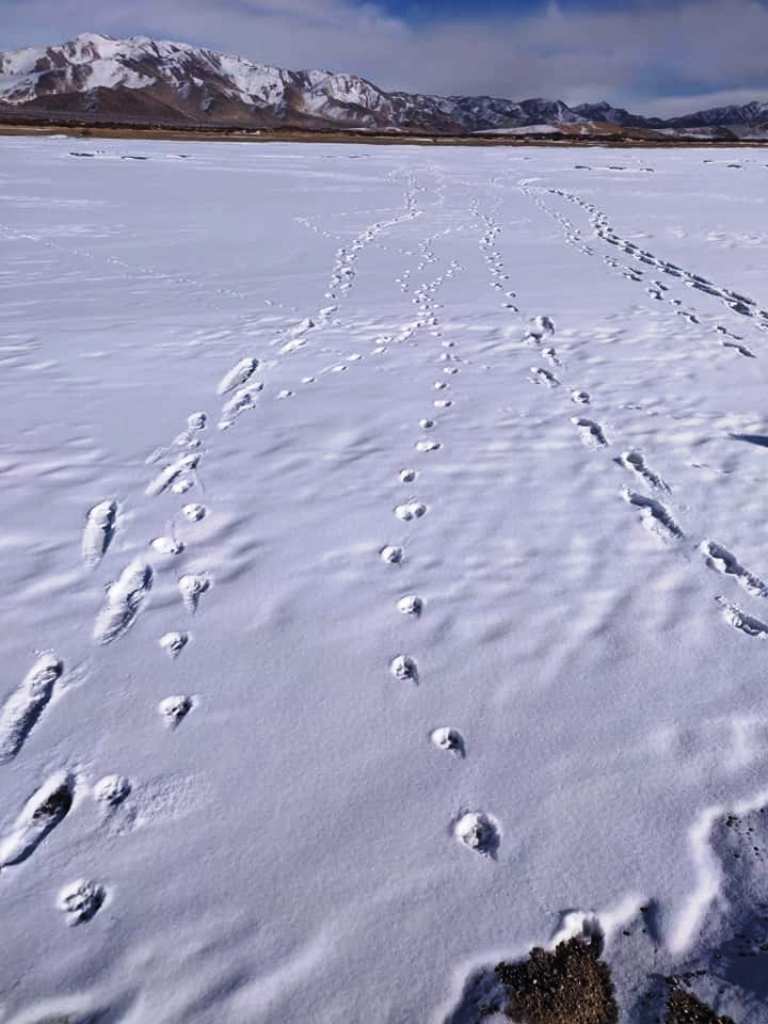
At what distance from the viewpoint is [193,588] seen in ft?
12.5

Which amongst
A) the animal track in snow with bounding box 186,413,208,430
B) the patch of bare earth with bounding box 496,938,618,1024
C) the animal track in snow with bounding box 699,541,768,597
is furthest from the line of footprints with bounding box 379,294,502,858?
the animal track in snow with bounding box 186,413,208,430

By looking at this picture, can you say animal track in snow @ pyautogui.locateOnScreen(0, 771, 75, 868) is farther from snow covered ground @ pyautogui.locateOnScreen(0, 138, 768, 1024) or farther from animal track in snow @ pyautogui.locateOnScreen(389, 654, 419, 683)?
animal track in snow @ pyautogui.locateOnScreen(389, 654, 419, 683)

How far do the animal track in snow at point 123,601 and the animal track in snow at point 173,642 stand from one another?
0.23 metres

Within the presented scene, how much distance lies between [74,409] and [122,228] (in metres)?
11.3

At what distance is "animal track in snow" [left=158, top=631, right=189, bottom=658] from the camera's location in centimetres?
335

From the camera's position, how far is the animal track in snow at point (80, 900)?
7.30 ft

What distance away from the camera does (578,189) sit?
79.7ft

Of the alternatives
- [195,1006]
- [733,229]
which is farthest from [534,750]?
[733,229]

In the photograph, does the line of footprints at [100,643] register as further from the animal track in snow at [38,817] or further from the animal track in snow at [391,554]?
the animal track in snow at [391,554]

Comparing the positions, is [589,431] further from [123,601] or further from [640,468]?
[123,601]

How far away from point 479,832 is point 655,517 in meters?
2.51

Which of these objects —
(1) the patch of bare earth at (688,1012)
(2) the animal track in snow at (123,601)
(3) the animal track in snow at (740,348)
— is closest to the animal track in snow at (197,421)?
(2) the animal track in snow at (123,601)

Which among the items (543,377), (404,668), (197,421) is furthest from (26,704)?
(543,377)

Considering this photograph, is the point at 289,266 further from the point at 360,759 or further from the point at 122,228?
the point at 360,759
